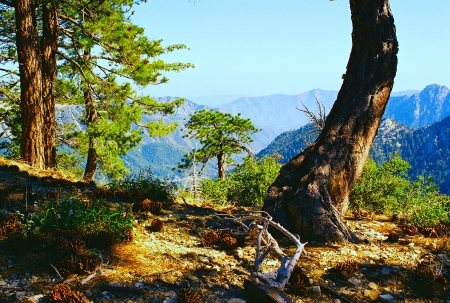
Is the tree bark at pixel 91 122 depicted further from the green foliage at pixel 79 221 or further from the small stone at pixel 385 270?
the small stone at pixel 385 270

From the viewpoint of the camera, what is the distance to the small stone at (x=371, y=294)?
3184 mm

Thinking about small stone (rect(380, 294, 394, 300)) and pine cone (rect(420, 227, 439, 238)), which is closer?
small stone (rect(380, 294, 394, 300))

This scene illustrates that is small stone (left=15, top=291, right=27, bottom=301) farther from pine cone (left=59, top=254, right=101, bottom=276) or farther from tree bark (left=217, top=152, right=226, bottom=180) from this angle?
tree bark (left=217, top=152, right=226, bottom=180)

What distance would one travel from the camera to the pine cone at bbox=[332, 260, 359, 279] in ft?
11.4

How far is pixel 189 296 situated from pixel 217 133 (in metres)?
24.1

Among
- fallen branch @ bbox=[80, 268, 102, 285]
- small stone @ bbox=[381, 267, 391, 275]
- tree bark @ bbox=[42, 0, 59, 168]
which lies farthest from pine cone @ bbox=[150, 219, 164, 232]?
tree bark @ bbox=[42, 0, 59, 168]

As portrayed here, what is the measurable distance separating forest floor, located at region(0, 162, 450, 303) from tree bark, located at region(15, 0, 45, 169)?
4165 millimetres

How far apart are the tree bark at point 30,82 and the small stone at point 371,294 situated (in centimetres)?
796

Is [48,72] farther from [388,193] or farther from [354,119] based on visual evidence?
[388,193]

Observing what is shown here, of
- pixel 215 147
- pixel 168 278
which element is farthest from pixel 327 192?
pixel 215 147

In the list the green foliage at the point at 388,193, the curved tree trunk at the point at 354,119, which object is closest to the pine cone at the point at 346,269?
the curved tree trunk at the point at 354,119

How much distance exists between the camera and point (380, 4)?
4863 mm

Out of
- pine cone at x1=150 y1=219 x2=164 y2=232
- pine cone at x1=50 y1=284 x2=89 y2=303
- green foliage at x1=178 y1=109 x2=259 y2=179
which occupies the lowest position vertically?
pine cone at x1=50 y1=284 x2=89 y2=303

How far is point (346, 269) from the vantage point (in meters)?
3.50
